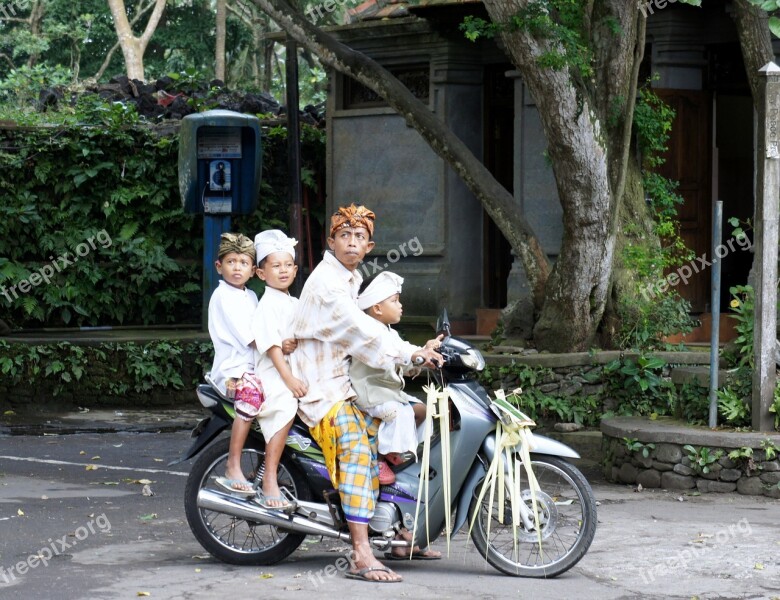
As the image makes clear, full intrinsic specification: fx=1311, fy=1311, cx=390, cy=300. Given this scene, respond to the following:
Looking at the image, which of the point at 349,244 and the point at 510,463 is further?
the point at 349,244

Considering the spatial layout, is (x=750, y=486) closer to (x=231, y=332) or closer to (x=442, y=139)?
(x=231, y=332)

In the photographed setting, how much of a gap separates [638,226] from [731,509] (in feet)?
12.5

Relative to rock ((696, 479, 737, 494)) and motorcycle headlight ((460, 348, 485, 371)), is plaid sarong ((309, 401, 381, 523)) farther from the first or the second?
rock ((696, 479, 737, 494))

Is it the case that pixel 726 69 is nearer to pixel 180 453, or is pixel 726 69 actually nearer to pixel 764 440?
pixel 764 440

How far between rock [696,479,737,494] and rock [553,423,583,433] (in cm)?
211

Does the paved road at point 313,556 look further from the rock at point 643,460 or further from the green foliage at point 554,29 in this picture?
the green foliage at point 554,29

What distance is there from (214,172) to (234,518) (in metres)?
7.74

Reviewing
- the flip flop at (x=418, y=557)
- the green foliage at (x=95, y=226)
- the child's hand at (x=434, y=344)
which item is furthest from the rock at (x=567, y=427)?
the green foliage at (x=95, y=226)

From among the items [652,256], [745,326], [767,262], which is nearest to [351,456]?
[767,262]

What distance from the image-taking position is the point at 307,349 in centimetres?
631

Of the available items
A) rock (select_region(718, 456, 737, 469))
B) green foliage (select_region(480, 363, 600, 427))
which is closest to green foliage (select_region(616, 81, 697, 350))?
green foliage (select_region(480, 363, 600, 427))

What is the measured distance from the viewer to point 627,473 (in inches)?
365

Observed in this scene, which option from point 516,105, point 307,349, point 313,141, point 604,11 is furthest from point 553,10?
point 313,141

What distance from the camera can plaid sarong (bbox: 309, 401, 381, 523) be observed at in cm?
611
